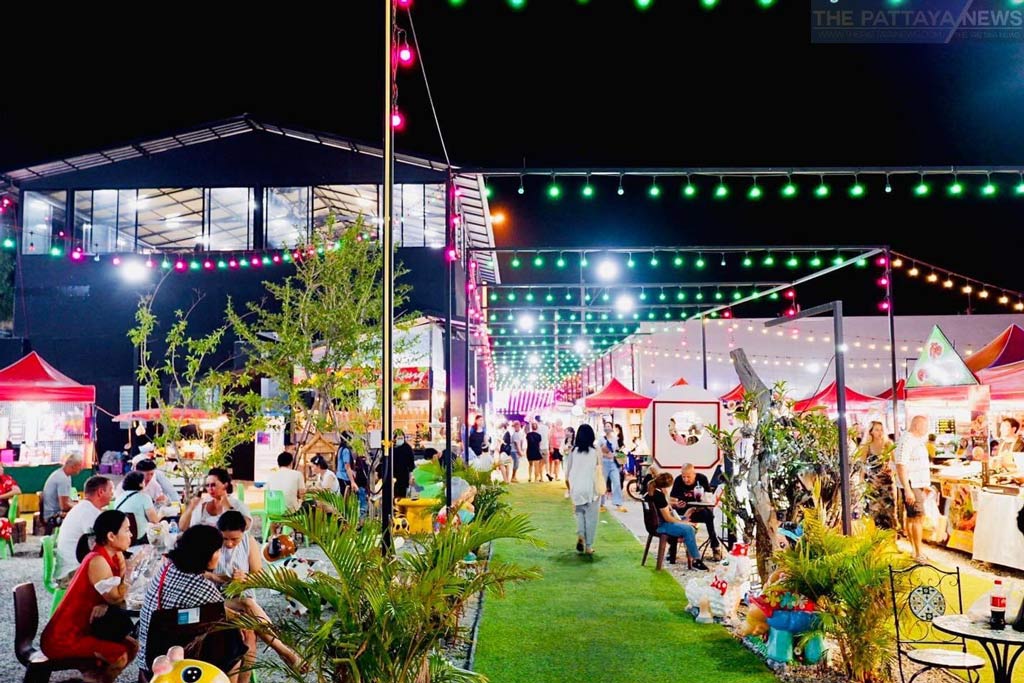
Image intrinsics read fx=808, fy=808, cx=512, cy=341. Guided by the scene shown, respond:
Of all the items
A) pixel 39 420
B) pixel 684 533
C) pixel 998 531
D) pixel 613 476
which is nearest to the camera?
pixel 998 531

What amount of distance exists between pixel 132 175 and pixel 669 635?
2074 cm

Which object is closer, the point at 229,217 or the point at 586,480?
the point at 586,480

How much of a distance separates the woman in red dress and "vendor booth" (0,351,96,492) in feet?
30.7

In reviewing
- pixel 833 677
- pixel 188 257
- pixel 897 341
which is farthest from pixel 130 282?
pixel 897 341

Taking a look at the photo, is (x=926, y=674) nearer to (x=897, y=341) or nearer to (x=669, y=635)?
(x=669, y=635)

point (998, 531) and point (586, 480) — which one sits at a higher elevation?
point (586, 480)

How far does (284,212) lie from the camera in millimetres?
22141

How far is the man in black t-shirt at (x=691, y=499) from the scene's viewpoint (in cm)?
956

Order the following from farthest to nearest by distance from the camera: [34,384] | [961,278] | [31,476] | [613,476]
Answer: [961,278] < [613,476] < [34,384] < [31,476]

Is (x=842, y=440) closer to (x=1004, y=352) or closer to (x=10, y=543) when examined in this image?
(x=1004, y=352)

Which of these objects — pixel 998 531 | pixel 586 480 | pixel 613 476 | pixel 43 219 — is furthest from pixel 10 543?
pixel 43 219

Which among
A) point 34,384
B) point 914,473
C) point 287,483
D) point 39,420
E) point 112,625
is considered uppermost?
point 34,384

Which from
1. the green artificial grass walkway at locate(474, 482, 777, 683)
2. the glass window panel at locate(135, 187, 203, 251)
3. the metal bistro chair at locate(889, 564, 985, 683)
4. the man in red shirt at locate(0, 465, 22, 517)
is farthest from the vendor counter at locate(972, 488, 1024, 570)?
the glass window panel at locate(135, 187, 203, 251)

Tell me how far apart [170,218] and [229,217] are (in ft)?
5.46
